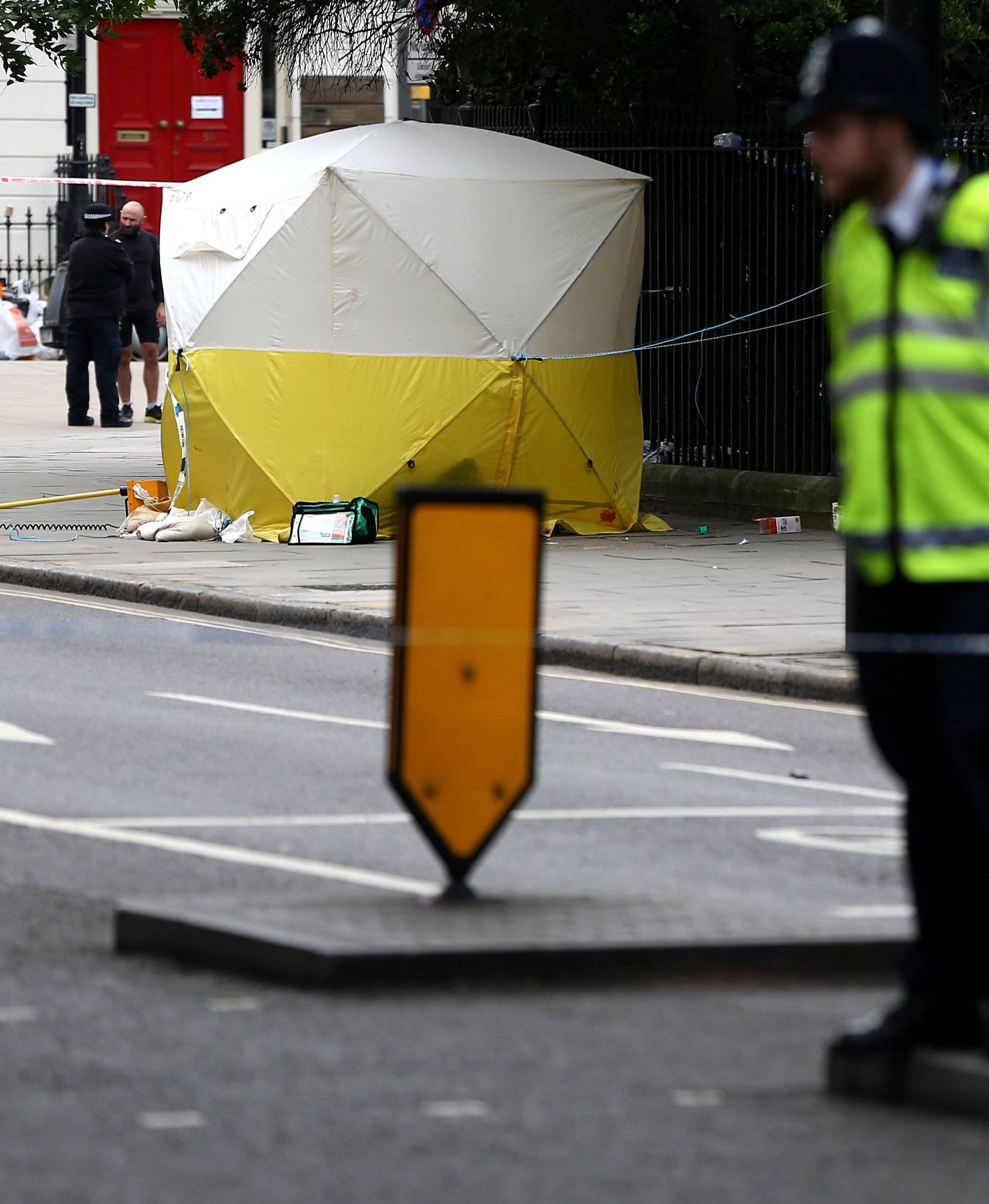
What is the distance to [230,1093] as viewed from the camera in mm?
4906

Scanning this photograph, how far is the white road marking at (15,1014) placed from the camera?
18.0 ft

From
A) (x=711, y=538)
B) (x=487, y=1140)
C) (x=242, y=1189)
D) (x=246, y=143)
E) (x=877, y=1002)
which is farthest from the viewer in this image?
(x=246, y=143)

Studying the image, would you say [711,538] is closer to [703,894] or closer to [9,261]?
[703,894]

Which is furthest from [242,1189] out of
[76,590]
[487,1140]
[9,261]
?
[9,261]

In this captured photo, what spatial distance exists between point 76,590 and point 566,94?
795 cm

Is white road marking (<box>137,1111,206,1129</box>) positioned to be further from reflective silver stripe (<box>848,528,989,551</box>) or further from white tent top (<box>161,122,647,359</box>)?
white tent top (<box>161,122,647,359</box>)

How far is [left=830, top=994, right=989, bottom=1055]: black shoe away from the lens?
4844 millimetres

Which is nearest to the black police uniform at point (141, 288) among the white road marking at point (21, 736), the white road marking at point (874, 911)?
the white road marking at point (21, 736)

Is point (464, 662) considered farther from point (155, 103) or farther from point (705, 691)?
point (155, 103)

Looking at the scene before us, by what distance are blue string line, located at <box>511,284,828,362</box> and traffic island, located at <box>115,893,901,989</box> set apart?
1154 cm

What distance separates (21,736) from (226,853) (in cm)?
254

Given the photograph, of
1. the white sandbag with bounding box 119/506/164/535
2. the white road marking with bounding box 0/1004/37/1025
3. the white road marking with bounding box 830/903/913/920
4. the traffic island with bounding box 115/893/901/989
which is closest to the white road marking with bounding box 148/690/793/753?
the white road marking with bounding box 830/903/913/920

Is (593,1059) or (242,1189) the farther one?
(593,1059)

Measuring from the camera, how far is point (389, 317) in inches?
672
